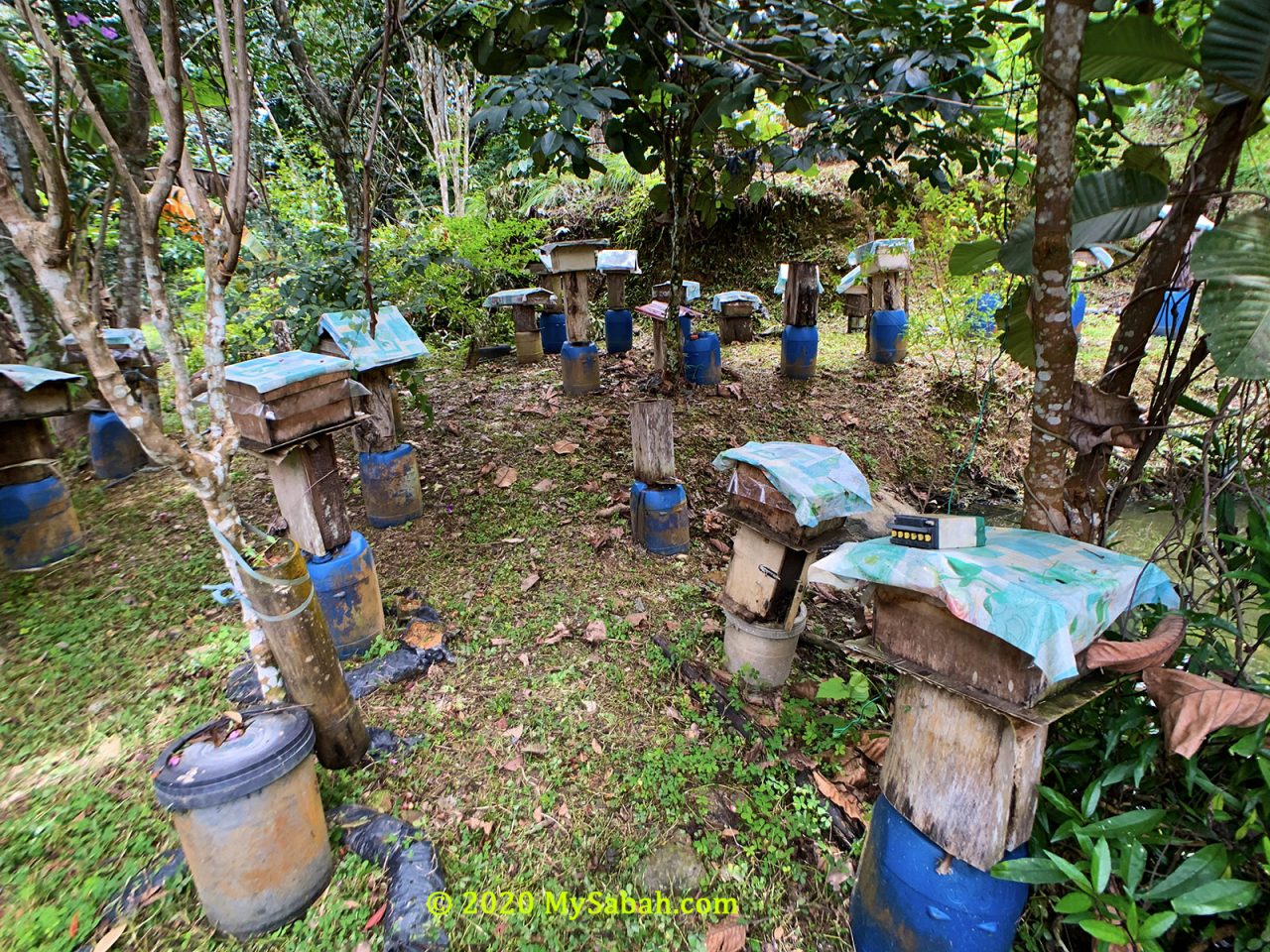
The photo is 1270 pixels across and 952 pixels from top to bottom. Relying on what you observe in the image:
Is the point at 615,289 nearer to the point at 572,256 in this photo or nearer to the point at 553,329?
the point at 553,329

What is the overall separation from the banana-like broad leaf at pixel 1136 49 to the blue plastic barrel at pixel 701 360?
492 cm

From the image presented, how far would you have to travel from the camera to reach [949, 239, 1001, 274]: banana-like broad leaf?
2348 mm

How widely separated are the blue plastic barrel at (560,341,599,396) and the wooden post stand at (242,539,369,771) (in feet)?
15.0

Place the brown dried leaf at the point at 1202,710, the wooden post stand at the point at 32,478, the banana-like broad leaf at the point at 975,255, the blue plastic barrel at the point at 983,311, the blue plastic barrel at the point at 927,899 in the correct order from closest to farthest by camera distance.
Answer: the brown dried leaf at the point at 1202,710 < the blue plastic barrel at the point at 927,899 < the banana-like broad leaf at the point at 975,255 < the wooden post stand at the point at 32,478 < the blue plastic barrel at the point at 983,311

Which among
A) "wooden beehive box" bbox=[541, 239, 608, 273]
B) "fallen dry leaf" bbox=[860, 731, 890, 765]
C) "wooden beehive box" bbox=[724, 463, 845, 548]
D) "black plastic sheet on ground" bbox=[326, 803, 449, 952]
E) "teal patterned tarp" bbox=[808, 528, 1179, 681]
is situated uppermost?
"wooden beehive box" bbox=[541, 239, 608, 273]

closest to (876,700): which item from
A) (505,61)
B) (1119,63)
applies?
(1119,63)

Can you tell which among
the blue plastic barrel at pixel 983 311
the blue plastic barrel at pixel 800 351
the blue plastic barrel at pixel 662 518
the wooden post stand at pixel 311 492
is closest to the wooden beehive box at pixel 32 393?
the wooden post stand at pixel 311 492

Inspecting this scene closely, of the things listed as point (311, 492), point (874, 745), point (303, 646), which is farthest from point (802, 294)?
point (303, 646)

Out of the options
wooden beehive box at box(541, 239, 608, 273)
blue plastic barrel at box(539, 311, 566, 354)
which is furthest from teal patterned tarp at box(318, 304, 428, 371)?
blue plastic barrel at box(539, 311, 566, 354)

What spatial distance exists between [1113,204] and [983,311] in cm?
506

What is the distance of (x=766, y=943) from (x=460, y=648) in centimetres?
191

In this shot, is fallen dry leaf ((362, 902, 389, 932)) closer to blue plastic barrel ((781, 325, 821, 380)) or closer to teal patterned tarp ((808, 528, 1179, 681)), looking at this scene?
teal patterned tarp ((808, 528, 1179, 681))

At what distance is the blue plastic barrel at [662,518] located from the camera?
3961 millimetres

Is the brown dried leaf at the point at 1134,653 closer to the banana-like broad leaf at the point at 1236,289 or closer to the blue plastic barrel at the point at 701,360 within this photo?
the banana-like broad leaf at the point at 1236,289
